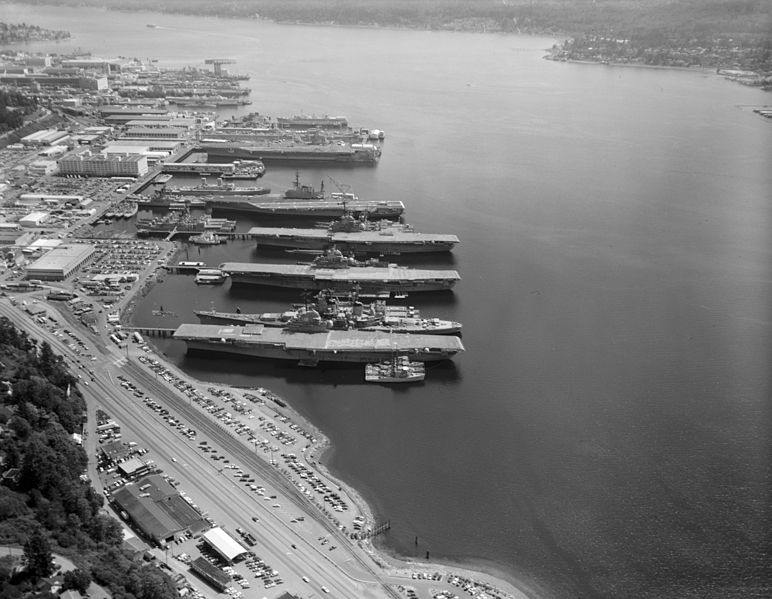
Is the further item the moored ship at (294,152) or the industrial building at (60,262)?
the moored ship at (294,152)

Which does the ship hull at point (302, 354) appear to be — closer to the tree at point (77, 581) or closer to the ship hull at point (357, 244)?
the ship hull at point (357, 244)

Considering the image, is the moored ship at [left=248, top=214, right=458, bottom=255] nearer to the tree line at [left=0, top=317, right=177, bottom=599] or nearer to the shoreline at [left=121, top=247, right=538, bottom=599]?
the tree line at [left=0, top=317, right=177, bottom=599]

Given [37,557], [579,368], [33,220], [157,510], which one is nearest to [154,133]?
[33,220]

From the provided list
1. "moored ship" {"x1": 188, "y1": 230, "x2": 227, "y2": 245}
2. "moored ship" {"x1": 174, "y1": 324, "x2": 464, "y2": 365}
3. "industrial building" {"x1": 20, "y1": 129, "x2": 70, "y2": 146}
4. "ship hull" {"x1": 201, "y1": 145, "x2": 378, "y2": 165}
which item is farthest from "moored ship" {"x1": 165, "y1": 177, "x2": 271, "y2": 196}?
"moored ship" {"x1": 174, "y1": 324, "x2": 464, "y2": 365}

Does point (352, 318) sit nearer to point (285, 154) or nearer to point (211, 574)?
point (211, 574)

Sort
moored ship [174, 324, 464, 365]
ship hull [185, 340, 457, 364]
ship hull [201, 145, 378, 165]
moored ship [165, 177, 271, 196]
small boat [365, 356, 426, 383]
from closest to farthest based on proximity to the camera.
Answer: small boat [365, 356, 426, 383]
moored ship [174, 324, 464, 365]
ship hull [185, 340, 457, 364]
moored ship [165, 177, 271, 196]
ship hull [201, 145, 378, 165]

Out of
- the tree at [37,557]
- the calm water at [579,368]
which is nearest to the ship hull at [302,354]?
the calm water at [579,368]
